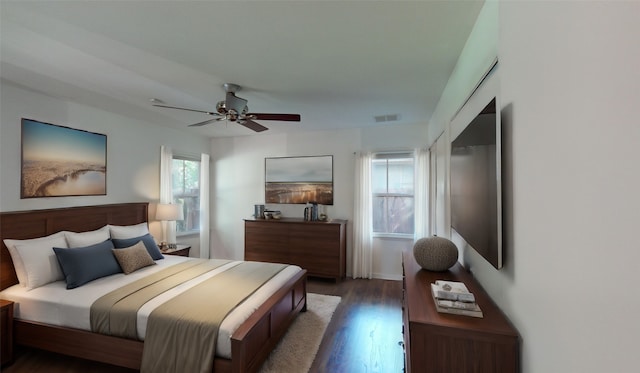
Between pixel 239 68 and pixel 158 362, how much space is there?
2381 mm

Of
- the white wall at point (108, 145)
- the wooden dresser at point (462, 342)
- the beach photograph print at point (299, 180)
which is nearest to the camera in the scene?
the wooden dresser at point (462, 342)

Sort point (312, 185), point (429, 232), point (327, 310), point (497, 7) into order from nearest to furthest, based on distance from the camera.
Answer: point (497, 7), point (327, 310), point (429, 232), point (312, 185)

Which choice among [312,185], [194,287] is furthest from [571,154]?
[312,185]

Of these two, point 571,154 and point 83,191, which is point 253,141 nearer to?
point 83,191

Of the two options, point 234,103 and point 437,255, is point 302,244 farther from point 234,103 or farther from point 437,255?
point 437,255

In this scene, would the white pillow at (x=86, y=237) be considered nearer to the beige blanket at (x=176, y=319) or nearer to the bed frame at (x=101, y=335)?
the bed frame at (x=101, y=335)

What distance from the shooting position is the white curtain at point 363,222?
14.3ft

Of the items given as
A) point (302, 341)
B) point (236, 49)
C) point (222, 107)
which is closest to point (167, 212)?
point (222, 107)

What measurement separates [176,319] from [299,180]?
318 cm

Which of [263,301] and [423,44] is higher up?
[423,44]

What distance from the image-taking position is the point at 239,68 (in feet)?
7.52

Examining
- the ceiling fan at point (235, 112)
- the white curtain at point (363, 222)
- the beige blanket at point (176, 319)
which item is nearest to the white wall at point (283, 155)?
the white curtain at point (363, 222)

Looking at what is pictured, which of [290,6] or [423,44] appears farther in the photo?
[423,44]

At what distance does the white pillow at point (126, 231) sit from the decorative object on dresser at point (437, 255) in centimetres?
340
